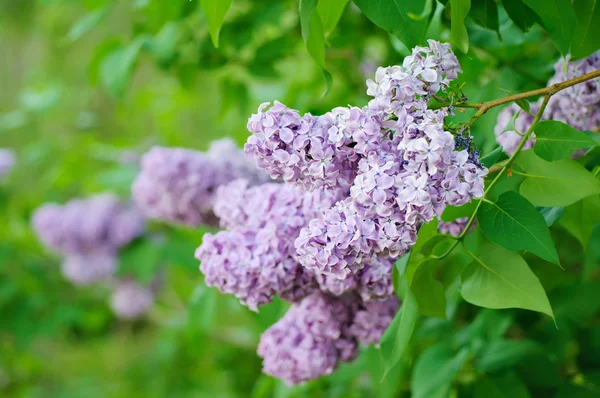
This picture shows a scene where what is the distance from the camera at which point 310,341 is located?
781 millimetres

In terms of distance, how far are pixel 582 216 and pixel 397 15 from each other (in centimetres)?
28

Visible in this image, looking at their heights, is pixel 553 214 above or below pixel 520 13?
below

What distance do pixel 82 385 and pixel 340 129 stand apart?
3347mm

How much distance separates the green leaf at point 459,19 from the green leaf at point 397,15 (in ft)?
0.15

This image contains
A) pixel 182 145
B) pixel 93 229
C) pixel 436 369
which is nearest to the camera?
pixel 436 369

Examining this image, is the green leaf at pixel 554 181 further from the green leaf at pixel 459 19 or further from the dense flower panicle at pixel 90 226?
the dense flower panicle at pixel 90 226

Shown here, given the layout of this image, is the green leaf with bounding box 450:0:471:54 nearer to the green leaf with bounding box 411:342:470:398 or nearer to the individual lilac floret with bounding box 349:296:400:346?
the individual lilac floret with bounding box 349:296:400:346

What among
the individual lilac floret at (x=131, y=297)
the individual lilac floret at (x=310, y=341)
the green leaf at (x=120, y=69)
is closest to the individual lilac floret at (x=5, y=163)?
the individual lilac floret at (x=131, y=297)

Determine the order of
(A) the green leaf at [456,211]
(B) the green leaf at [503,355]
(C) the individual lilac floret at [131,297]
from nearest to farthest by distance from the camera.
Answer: (A) the green leaf at [456,211] < (B) the green leaf at [503,355] < (C) the individual lilac floret at [131,297]

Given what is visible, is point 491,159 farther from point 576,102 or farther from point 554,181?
point 576,102

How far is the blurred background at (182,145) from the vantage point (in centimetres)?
102

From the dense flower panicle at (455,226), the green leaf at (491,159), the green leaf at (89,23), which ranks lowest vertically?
the green leaf at (89,23)

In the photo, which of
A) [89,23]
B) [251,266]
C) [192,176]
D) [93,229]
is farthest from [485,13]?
[93,229]

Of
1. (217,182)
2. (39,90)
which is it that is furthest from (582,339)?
(39,90)
